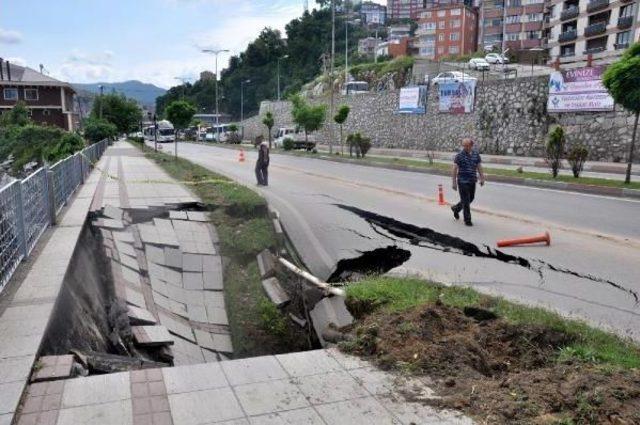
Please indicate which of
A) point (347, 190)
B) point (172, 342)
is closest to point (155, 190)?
point (347, 190)

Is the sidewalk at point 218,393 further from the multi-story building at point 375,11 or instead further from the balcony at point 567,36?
the multi-story building at point 375,11

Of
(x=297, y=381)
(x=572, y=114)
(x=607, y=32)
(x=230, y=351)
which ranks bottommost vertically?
(x=230, y=351)

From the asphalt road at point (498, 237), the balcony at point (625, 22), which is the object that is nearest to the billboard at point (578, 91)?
the asphalt road at point (498, 237)

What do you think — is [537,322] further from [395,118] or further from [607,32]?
[607,32]

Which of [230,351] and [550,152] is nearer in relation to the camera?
[230,351]

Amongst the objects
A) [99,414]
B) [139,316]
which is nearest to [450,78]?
[139,316]

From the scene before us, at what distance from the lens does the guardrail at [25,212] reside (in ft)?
19.4

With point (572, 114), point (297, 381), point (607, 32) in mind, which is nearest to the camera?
point (297, 381)

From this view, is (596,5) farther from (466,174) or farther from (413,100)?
(466,174)

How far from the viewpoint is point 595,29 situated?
184ft

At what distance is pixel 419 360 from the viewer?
414 centimetres

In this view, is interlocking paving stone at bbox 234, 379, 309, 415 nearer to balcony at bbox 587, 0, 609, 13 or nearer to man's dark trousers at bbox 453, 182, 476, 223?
man's dark trousers at bbox 453, 182, 476, 223

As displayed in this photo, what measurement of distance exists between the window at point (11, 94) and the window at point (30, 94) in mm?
1105

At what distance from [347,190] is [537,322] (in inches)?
446
